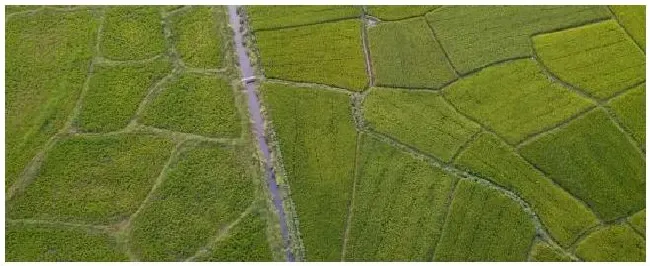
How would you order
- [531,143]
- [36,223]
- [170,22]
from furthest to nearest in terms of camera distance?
[170,22]
[531,143]
[36,223]

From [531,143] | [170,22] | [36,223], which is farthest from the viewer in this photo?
[170,22]

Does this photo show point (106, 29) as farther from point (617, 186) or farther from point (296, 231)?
point (617, 186)

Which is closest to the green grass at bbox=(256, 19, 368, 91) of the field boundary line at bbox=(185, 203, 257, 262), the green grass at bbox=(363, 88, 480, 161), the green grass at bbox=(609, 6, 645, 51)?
the green grass at bbox=(363, 88, 480, 161)

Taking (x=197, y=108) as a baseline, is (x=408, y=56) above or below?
above

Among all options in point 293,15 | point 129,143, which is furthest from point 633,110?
point 129,143

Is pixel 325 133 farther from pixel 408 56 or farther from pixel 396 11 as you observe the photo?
pixel 396 11

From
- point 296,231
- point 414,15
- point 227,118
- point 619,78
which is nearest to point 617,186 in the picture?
point 619,78
